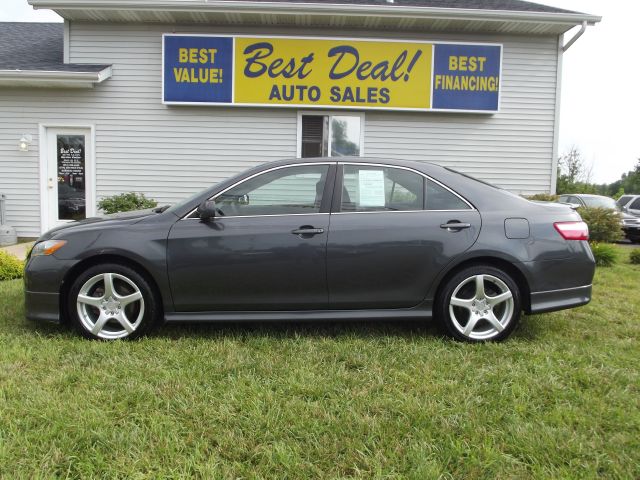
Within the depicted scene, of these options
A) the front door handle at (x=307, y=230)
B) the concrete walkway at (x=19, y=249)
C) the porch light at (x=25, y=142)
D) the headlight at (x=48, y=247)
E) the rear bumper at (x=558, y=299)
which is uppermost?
the porch light at (x=25, y=142)

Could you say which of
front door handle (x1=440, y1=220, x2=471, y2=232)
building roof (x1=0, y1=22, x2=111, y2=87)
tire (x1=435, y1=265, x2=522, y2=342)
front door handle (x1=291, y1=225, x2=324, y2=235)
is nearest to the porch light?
building roof (x1=0, y1=22, x2=111, y2=87)

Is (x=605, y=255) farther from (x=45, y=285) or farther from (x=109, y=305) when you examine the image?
(x=45, y=285)

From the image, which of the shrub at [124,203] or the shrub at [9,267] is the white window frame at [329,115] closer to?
the shrub at [124,203]

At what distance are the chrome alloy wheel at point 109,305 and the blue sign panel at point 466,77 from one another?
6.80 meters

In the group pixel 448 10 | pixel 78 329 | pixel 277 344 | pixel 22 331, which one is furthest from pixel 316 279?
pixel 448 10

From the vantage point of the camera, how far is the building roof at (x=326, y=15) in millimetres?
7918

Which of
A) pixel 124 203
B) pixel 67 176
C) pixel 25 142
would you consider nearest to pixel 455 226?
pixel 124 203

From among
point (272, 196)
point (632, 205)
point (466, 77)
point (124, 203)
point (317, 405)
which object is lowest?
→ point (317, 405)

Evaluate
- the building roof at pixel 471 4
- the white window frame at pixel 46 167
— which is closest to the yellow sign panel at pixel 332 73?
the building roof at pixel 471 4

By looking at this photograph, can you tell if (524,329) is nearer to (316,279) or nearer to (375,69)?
(316,279)

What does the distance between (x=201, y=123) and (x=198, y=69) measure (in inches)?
38.1

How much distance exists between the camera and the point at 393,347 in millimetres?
3318

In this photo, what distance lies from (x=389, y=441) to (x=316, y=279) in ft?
4.78

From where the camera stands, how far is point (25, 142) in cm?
857
